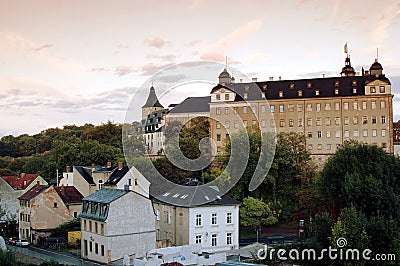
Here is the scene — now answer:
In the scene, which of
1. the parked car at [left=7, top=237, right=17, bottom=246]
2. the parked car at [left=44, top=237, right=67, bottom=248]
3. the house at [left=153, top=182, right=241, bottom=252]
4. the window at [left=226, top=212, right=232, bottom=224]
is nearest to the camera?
the house at [left=153, top=182, right=241, bottom=252]

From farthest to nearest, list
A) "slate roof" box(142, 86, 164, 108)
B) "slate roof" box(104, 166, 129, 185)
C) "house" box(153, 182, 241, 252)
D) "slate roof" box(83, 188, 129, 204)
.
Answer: "slate roof" box(142, 86, 164, 108), "slate roof" box(104, 166, 129, 185), "house" box(153, 182, 241, 252), "slate roof" box(83, 188, 129, 204)

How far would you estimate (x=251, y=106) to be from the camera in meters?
76.1

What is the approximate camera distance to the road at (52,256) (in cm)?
3484

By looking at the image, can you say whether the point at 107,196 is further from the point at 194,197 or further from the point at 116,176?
the point at 116,176

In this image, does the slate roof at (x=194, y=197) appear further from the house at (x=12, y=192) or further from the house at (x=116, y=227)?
the house at (x=12, y=192)


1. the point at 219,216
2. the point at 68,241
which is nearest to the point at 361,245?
the point at 219,216

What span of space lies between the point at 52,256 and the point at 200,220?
9.81 meters

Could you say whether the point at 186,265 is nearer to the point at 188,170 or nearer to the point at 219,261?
the point at 219,261

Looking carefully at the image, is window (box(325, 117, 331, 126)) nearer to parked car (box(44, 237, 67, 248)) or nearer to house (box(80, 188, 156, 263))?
house (box(80, 188, 156, 263))

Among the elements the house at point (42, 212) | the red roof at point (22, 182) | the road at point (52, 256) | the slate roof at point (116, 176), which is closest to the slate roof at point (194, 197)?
the slate roof at point (116, 176)

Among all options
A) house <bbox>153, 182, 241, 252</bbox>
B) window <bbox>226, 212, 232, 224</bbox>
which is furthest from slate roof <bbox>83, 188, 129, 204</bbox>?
window <bbox>226, 212, 232, 224</bbox>

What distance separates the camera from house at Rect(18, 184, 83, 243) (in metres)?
43.3

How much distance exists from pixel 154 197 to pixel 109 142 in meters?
36.6

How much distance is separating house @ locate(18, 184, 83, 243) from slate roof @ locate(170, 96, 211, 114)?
36.8 metres
